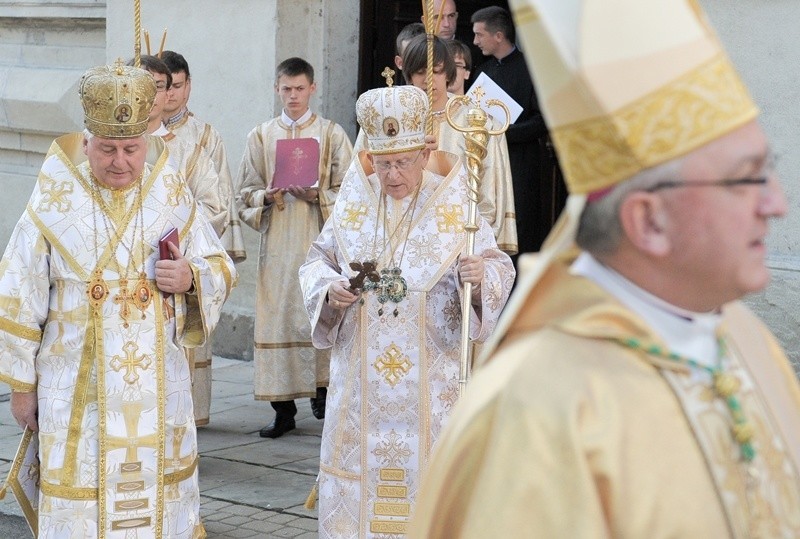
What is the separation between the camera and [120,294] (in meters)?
5.00

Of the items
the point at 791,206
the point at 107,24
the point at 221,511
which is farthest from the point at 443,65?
the point at 107,24

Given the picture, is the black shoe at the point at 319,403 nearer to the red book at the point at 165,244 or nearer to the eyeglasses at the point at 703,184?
the red book at the point at 165,244

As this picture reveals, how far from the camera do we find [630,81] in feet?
6.53

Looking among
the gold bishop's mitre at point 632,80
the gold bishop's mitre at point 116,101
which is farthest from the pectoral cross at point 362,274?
the gold bishop's mitre at point 632,80

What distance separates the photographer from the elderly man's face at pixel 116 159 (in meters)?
5.01

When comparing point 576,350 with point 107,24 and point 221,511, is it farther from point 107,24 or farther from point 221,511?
point 107,24

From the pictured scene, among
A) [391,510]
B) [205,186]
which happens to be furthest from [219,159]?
[391,510]

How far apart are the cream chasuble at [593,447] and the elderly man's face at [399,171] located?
313cm

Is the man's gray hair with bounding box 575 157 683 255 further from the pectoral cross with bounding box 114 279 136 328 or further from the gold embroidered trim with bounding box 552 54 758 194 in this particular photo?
the pectoral cross with bounding box 114 279 136 328

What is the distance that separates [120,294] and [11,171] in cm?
737

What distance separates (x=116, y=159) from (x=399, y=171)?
41.0 inches

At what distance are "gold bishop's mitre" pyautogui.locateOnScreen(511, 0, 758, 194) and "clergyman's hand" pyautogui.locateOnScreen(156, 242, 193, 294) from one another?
3165mm

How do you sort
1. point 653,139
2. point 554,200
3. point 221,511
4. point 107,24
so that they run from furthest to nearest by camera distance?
1. point 107,24
2. point 554,200
3. point 221,511
4. point 653,139

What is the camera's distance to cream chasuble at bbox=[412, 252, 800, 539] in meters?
1.92
